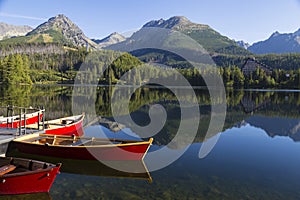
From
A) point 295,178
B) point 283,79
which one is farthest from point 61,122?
point 283,79

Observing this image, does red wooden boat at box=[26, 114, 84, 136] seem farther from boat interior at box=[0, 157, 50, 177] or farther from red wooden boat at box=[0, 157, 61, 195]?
red wooden boat at box=[0, 157, 61, 195]

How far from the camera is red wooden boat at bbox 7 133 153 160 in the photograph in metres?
19.5

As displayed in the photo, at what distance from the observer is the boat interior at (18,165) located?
14976mm

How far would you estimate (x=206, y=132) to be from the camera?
3394 centimetres

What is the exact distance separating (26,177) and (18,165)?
191 cm

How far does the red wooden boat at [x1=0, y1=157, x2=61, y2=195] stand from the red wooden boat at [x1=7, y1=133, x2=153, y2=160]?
4.42 metres

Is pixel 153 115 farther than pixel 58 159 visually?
Yes

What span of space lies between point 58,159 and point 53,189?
15.9ft

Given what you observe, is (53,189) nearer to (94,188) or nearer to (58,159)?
(94,188)

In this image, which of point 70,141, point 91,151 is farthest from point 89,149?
point 70,141

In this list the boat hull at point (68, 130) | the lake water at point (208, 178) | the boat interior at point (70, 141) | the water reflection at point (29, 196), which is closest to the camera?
the water reflection at point (29, 196)

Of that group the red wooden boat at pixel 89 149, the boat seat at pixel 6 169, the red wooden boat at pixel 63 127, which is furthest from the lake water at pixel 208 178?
the red wooden boat at pixel 63 127

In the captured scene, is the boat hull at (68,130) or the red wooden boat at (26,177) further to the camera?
the boat hull at (68,130)

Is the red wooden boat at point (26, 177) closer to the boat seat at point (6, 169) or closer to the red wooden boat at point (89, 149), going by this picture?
the boat seat at point (6, 169)
